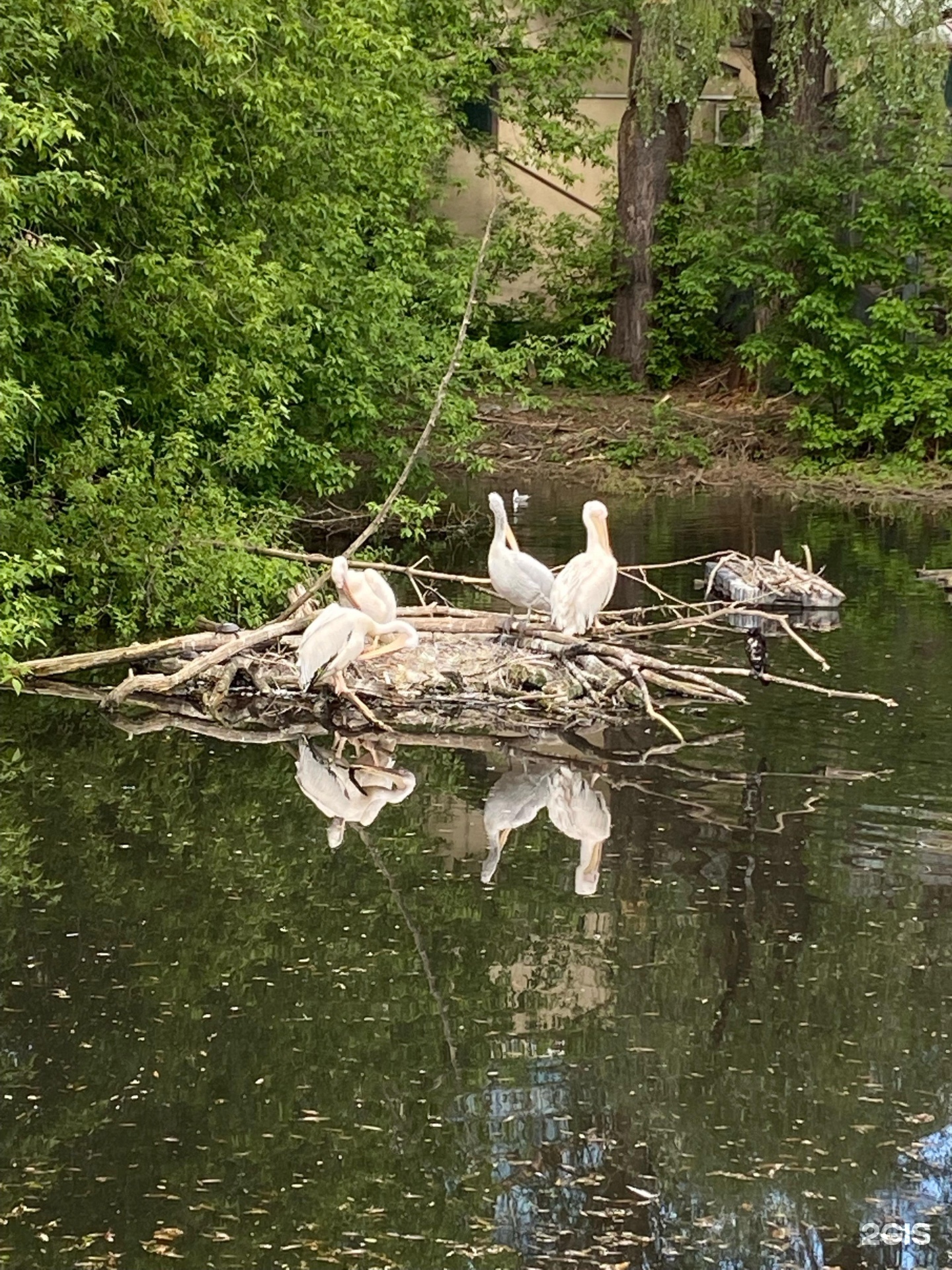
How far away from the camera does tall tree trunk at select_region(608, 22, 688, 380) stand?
30.4 m

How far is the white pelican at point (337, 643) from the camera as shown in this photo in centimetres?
1054

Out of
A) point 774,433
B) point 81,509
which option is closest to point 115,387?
point 81,509

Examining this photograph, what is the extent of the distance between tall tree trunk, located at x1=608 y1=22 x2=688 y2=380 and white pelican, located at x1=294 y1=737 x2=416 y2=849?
21.8 meters

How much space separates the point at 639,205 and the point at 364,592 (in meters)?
21.4

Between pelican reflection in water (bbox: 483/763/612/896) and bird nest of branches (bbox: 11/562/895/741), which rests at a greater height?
bird nest of branches (bbox: 11/562/895/741)

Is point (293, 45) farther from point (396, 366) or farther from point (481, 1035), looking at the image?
point (481, 1035)

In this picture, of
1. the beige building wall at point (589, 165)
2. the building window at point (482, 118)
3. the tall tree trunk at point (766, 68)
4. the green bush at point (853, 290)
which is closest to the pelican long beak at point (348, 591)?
the green bush at point (853, 290)

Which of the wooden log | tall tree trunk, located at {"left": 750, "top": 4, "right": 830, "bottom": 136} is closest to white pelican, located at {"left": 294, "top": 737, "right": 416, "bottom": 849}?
the wooden log

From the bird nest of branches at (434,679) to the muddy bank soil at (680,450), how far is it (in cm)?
1373

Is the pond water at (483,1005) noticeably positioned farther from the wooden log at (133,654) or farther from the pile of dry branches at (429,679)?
the wooden log at (133,654)

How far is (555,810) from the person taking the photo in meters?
9.38

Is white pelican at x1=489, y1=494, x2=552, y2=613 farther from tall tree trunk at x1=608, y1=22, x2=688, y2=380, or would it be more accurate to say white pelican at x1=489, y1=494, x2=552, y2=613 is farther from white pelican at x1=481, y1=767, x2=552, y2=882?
tall tree trunk at x1=608, y1=22, x2=688, y2=380

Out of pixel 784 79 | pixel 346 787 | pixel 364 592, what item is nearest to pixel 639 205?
pixel 784 79

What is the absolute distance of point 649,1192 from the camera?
5418mm
